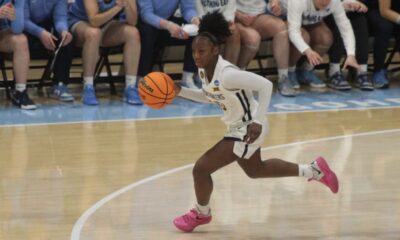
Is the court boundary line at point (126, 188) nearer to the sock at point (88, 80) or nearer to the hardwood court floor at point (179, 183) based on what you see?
the hardwood court floor at point (179, 183)

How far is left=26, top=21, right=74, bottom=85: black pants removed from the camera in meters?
9.14

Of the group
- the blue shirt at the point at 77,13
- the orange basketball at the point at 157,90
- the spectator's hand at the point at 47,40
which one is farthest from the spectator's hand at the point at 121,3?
the orange basketball at the point at 157,90

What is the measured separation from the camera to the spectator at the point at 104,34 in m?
9.06

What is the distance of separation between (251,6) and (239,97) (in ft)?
14.9

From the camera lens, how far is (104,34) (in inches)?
364

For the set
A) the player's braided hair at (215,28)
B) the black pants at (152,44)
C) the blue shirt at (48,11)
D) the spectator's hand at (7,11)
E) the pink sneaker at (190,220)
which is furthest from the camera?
the black pants at (152,44)

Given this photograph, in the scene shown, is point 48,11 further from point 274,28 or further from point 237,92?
point 237,92

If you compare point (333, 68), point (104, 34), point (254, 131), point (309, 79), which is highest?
point (254, 131)

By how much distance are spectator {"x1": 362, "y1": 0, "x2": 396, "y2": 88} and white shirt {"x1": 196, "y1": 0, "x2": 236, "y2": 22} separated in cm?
167

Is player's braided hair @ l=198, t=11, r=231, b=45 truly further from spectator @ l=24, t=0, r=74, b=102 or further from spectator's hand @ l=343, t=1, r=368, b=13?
spectator's hand @ l=343, t=1, r=368, b=13

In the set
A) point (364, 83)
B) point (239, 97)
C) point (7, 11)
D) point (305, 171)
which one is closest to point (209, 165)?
point (239, 97)

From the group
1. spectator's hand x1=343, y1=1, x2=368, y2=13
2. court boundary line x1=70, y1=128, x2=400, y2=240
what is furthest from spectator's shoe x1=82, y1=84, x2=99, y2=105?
spectator's hand x1=343, y1=1, x2=368, y2=13

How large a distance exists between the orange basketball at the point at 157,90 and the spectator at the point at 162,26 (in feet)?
12.2

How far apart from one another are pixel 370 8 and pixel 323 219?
506 centimetres
